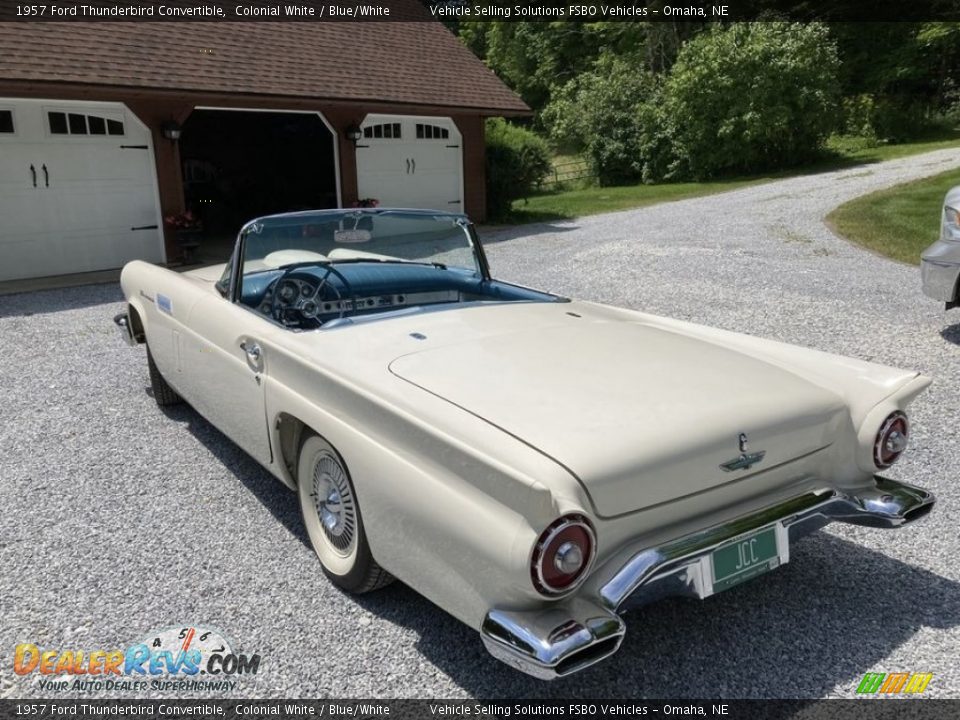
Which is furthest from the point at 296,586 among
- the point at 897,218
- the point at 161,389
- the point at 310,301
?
the point at 897,218

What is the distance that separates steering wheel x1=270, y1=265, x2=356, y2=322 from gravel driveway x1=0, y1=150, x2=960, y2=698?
88 centimetres

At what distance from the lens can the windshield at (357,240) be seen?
354cm

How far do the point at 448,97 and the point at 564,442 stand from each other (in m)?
13.6

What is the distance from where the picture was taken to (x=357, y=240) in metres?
3.64

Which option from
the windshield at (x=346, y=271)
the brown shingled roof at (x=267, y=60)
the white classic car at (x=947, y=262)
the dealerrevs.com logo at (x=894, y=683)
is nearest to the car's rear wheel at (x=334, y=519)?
the windshield at (x=346, y=271)

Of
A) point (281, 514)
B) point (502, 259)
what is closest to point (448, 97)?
point (502, 259)

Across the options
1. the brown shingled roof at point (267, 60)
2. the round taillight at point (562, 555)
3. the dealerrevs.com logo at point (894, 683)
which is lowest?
the dealerrevs.com logo at point (894, 683)

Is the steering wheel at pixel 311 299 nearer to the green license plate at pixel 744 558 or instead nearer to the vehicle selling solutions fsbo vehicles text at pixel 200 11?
the green license plate at pixel 744 558

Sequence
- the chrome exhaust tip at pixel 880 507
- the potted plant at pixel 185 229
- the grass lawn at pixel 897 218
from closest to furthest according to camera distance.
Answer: the chrome exhaust tip at pixel 880 507 → the grass lawn at pixel 897 218 → the potted plant at pixel 185 229

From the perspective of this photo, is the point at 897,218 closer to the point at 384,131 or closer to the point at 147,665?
the point at 384,131

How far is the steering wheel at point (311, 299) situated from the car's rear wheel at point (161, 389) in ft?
5.27

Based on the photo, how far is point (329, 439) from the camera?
258 cm

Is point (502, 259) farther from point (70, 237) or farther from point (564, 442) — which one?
point (564, 442)

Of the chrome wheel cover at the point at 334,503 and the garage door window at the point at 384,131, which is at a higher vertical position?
the garage door window at the point at 384,131
